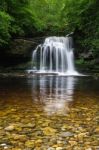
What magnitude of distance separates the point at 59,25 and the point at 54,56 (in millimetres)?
7297

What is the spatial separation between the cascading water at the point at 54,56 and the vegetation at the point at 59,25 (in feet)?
3.49

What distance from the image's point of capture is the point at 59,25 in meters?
34.2

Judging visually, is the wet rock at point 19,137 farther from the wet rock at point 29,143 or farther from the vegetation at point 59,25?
the vegetation at point 59,25

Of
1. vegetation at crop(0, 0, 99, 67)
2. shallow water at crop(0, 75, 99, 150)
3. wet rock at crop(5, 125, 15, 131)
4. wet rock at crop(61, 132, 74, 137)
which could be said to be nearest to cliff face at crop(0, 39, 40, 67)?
vegetation at crop(0, 0, 99, 67)

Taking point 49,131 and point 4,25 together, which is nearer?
point 49,131

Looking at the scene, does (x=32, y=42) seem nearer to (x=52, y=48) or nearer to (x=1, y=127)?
(x=52, y=48)

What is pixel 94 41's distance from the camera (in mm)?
23625

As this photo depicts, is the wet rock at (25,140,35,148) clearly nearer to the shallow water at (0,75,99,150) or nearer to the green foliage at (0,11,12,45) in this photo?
the shallow water at (0,75,99,150)

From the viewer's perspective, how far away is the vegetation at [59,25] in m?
24.3

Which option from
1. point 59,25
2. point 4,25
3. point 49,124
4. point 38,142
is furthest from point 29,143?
point 59,25

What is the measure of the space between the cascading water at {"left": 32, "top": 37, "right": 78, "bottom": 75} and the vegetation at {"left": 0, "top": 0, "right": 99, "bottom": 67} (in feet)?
3.49

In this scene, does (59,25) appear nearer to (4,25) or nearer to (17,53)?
(17,53)

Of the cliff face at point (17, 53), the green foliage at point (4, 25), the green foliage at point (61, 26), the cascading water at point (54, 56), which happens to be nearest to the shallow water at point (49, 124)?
the green foliage at point (4, 25)

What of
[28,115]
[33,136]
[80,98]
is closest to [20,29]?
[80,98]
